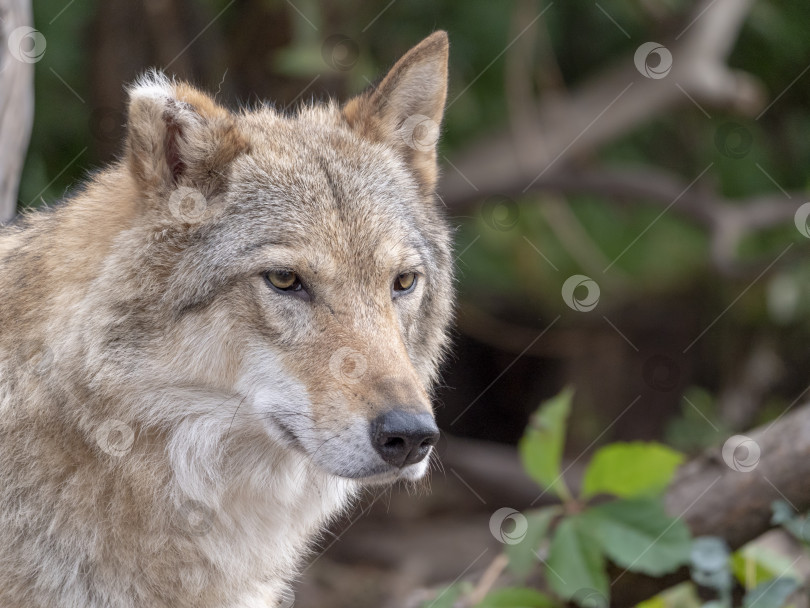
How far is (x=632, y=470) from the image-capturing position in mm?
4539

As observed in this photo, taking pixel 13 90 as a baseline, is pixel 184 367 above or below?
below

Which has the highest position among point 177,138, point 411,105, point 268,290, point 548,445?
point 411,105

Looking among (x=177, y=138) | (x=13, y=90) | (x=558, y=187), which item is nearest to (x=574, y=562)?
(x=177, y=138)

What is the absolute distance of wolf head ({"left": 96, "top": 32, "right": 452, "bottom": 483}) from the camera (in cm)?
335

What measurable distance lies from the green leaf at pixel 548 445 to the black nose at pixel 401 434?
1469 mm

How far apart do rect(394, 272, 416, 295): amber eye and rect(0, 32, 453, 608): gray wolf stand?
0.06m

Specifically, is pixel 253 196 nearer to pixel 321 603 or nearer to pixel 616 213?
pixel 321 603

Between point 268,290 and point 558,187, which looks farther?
point 558,187

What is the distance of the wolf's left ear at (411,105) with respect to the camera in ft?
13.7

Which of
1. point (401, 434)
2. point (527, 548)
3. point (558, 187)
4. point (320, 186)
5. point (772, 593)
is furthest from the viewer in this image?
point (558, 187)

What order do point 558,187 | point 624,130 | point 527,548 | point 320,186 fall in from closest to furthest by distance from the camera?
point 320,186 < point 527,548 < point 558,187 < point 624,130

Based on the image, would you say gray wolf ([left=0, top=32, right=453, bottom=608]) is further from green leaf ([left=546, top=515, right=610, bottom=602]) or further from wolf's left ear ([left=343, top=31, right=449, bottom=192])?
green leaf ([left=546, top=515, right=610, bottom=602])

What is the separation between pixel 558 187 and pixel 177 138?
5583 millimetres

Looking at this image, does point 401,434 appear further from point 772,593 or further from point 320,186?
point 772,593
